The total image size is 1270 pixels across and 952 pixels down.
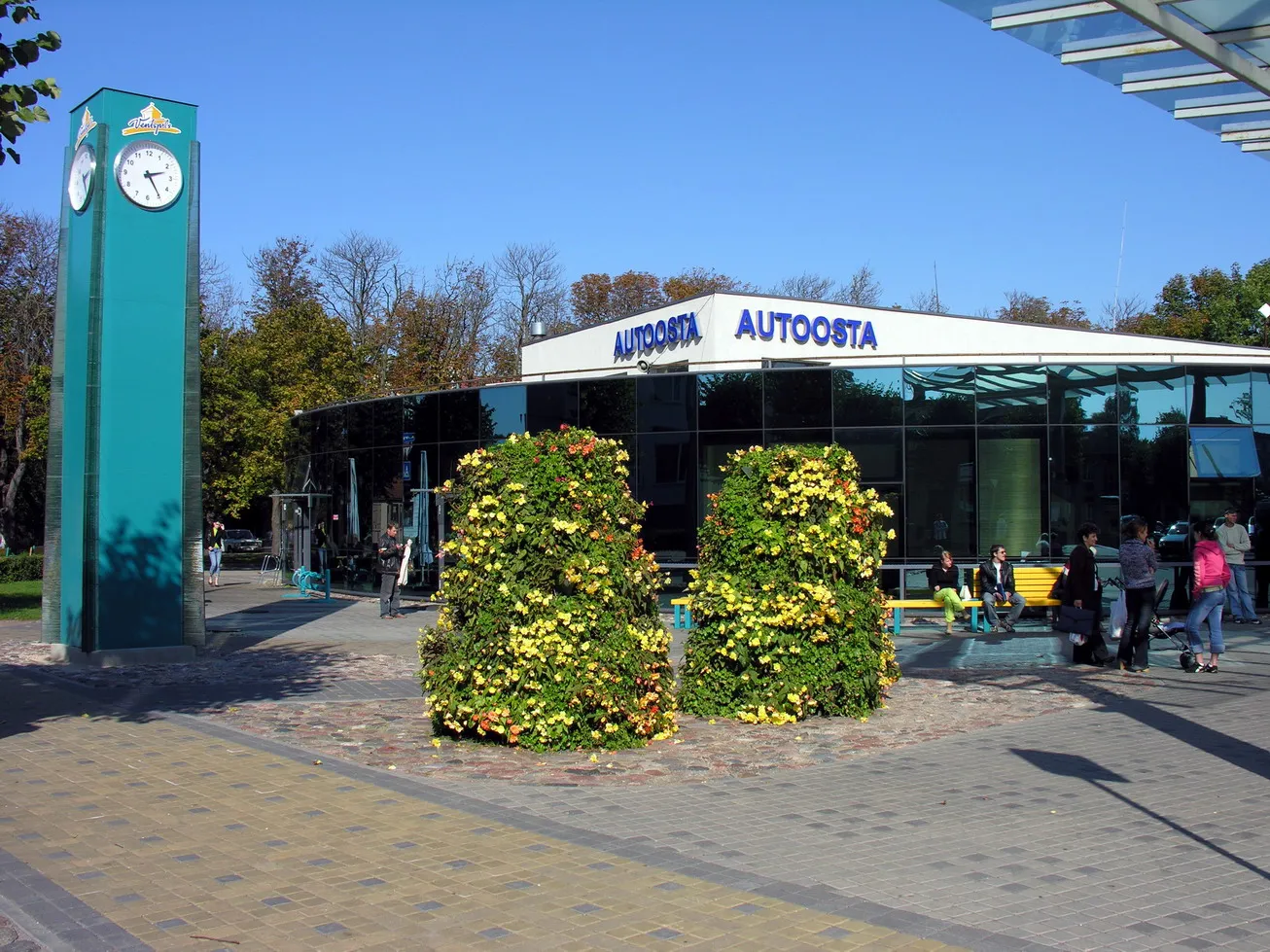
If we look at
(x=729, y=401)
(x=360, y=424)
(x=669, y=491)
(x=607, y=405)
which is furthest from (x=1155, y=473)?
(x=360, y=424)

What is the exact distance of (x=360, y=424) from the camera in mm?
28125

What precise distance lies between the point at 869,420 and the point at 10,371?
120 feet

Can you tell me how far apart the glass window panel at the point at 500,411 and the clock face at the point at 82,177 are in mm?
10421

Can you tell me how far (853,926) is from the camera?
5086 millimetres

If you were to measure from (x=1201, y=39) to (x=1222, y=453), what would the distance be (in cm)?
1673

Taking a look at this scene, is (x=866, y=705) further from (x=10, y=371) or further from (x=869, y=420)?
(x=10, y=371)

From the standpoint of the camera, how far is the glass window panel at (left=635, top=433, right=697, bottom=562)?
74.6 feet

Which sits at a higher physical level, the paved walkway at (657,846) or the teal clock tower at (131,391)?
the teal clock tower at (131,391)

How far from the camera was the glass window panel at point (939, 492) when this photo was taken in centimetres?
2206

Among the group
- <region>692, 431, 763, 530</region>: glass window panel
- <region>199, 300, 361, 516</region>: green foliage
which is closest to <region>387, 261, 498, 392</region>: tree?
<region>199, 300, 361, 516</region>: green foliage

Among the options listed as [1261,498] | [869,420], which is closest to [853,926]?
[869,420]

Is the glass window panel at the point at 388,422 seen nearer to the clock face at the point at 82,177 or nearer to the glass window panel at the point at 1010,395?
the clock face at the point at 82,177

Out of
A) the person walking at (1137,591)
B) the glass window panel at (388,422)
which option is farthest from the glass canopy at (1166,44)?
the glass window panel at (388,422)

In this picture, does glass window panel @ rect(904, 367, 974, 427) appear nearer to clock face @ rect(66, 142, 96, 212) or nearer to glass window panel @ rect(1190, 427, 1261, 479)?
glass window panel @ rect(1190, 427, 1261, 479)
